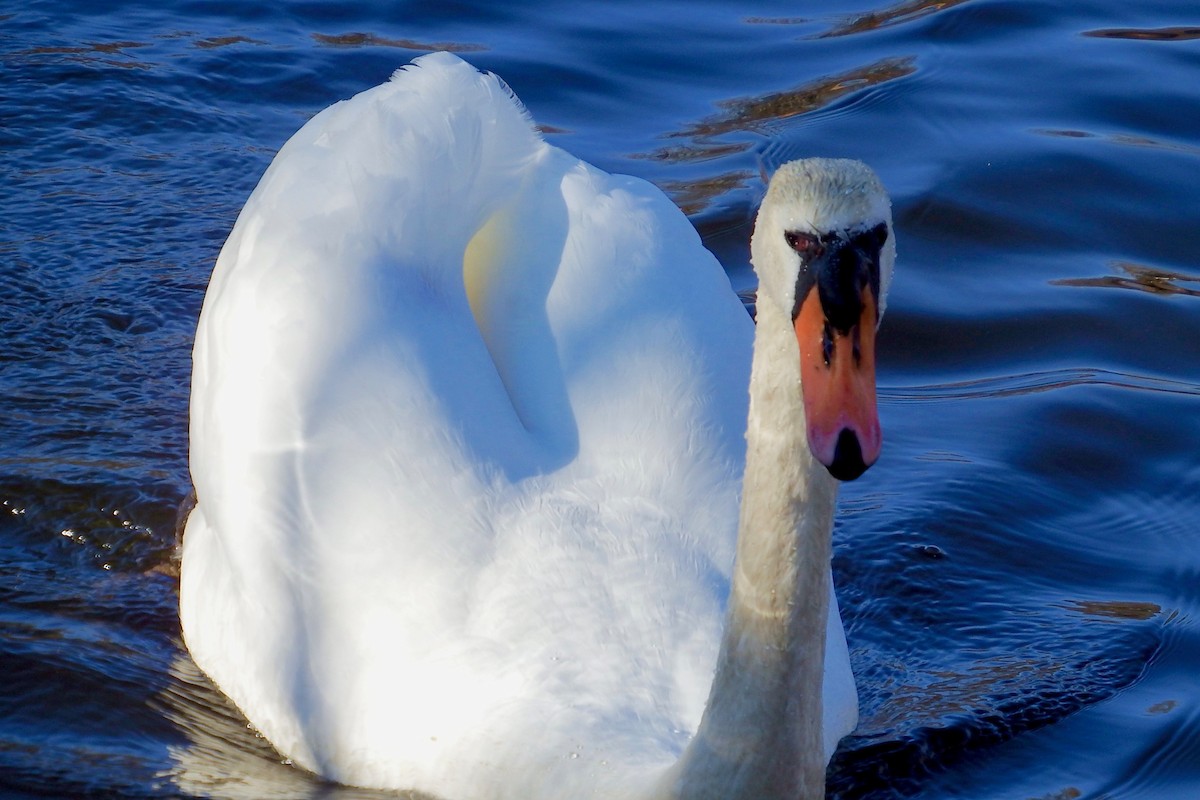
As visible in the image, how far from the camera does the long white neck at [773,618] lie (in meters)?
3.32

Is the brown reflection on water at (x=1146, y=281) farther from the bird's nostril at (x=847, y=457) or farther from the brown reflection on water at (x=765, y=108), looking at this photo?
the bird's nostril at (x=847, y=457)

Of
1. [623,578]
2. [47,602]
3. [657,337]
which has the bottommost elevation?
[47,602]

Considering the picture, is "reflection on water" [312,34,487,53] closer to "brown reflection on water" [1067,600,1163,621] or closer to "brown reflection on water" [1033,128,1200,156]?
"brown reflection on water" [1033,128,1200,156]

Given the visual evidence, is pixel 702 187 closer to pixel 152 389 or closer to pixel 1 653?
pixel 152 389

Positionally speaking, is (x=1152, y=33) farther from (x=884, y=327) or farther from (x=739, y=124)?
(x=884, y=327)

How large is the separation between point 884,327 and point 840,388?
14.9 feet

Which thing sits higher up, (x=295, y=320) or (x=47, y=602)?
(x=295, y=320)

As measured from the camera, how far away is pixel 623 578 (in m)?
4.26

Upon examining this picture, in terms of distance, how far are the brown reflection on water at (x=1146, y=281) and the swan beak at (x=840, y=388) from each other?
200 inches

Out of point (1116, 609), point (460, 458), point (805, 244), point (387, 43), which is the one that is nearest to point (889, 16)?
point (387, 43)

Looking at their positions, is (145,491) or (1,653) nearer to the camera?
(1,653)

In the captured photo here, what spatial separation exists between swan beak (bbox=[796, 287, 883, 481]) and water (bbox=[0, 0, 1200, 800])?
1.81 m

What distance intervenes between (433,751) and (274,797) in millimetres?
512

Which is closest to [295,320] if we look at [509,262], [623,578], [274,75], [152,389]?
[509,262]
